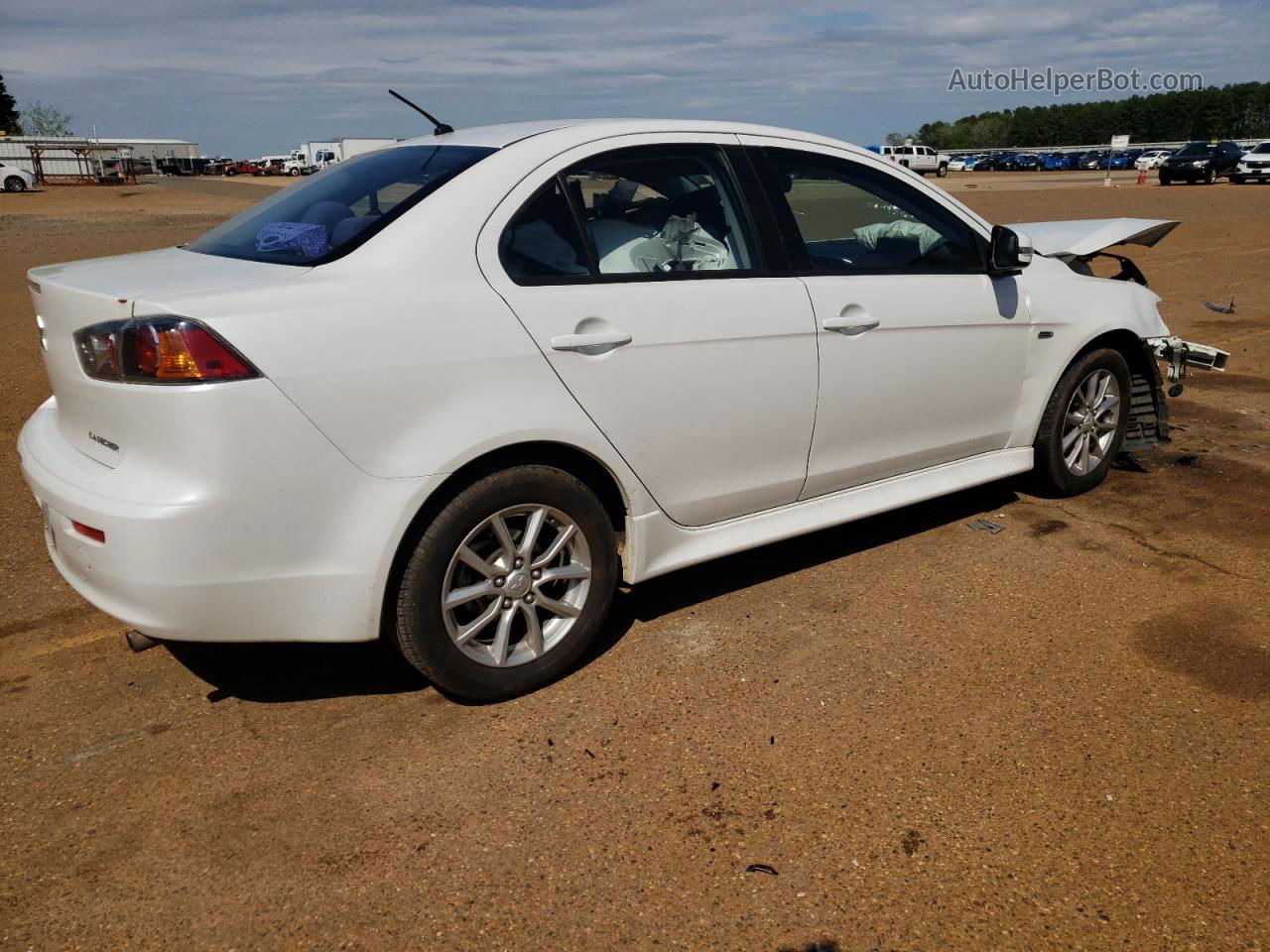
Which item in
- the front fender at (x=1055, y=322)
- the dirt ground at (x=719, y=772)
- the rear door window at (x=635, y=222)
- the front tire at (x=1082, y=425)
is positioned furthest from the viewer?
the front tire at (x=1082, y=425)

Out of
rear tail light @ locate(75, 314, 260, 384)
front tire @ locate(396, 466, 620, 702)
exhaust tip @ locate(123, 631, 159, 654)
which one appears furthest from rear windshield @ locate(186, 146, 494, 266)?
exhaust tip @ locate(123, 631, 159, 654)

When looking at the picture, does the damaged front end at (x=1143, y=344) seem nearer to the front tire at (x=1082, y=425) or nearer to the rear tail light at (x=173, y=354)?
the front tire at (x=1082, y=425)

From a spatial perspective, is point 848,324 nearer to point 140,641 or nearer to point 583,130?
point 583,130

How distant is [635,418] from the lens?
3533mm

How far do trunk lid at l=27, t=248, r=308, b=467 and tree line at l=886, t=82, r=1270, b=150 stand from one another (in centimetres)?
9135

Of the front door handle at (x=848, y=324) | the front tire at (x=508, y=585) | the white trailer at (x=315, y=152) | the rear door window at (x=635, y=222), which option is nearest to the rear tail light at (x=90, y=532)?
the front tire at (x=508, y=585)

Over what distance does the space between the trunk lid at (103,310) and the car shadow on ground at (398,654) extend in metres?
0.97

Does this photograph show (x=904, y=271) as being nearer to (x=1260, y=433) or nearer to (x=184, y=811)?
(x=184, y=811)

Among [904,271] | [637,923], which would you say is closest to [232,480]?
[637,923]

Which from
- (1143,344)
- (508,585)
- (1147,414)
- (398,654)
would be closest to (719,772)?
(508,585)

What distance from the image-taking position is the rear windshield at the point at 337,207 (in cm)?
331

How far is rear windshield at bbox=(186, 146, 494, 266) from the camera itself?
3314 mm

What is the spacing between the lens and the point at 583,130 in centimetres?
367

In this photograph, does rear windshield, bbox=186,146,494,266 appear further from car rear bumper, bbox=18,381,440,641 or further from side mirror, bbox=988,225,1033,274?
side mirror, bbox=988,225,1033,274
